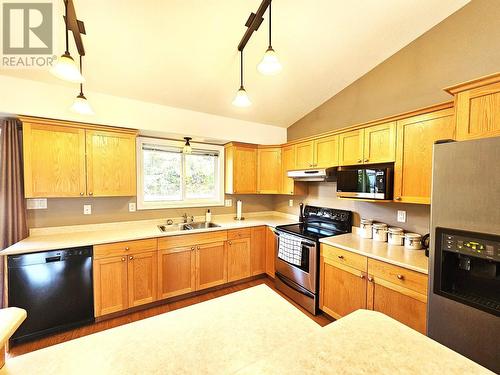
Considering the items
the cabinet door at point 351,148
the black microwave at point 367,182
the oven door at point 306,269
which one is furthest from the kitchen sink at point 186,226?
the cabinet door at point 351,148

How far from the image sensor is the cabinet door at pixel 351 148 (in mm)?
2382

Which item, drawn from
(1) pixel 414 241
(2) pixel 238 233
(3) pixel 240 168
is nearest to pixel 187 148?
(3) pixel 240 168

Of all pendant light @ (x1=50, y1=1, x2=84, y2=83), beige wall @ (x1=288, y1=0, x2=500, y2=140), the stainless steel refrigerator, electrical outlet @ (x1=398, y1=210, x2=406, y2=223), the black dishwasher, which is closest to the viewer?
the stainless steel refrigerator

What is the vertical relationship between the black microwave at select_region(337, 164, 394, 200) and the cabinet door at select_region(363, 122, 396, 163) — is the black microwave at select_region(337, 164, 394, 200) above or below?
below

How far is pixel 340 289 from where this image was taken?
7.22 feet

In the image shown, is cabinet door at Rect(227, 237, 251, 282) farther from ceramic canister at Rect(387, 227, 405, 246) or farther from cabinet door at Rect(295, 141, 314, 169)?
ceramic canister at Rect(387, 227, 405, 246)

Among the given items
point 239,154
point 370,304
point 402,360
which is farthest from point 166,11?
point 370,304

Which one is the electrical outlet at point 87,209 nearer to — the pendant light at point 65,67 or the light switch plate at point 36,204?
the light switch plate at point 36,204

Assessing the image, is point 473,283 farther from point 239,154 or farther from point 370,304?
point 239,154

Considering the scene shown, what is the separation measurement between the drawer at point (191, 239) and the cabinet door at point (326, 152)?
162cm

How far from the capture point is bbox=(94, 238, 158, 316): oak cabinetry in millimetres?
2223

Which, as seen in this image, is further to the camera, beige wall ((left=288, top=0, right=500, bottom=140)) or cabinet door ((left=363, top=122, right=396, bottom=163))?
cabinet door ((left=363, top=122, right=396, bottom=163))

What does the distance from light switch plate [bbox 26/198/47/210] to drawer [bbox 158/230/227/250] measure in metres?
1.34

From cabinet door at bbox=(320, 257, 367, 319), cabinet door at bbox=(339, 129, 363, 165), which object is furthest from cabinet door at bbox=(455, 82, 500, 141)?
cabinet door at bbox=(320, 257, 367, 319)
